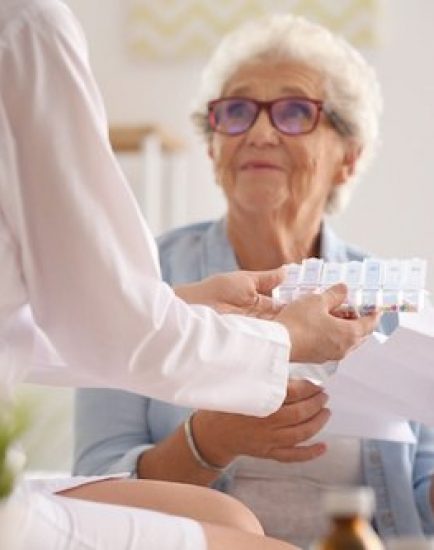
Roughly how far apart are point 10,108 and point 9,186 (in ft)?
0.21

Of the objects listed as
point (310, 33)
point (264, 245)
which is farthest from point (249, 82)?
point (264, 245)

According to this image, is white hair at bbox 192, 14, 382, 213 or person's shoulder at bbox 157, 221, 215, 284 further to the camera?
white hair at bbox 192, 14, 382, 213

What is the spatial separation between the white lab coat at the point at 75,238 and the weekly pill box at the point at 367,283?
374mm

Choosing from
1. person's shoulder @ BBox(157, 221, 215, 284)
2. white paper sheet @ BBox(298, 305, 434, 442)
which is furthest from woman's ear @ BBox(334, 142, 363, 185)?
white paper sheet @ BBox(298, 305, 434, 442)

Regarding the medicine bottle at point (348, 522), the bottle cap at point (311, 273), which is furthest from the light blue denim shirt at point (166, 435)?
the medicine bottle at point (348, 522)

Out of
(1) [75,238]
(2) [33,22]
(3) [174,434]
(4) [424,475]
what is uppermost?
(2) [33,22]

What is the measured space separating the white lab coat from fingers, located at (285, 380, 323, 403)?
17.9 inches

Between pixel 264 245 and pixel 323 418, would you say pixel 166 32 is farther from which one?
pixel 323 418

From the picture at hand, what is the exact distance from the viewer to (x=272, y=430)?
5.47 ft

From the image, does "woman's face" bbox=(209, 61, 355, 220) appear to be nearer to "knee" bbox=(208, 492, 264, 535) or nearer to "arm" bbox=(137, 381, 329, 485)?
"arm" bbox=(137, 381, 329, 485)

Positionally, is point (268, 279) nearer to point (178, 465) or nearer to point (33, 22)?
point (178, 465)

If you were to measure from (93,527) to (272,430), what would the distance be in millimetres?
659

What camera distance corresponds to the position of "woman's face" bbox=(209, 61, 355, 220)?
2.09 metres

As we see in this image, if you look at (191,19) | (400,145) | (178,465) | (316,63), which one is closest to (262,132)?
(316,63)
